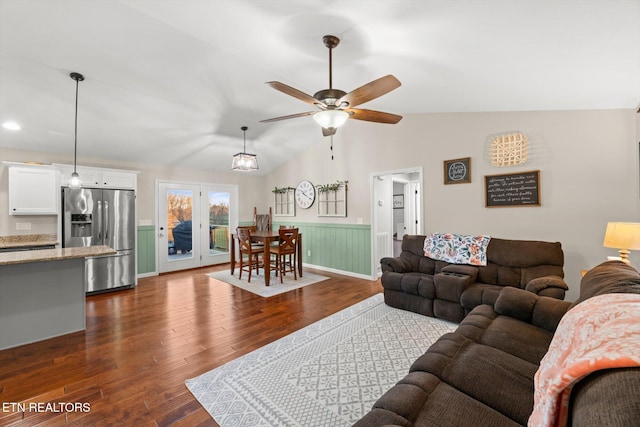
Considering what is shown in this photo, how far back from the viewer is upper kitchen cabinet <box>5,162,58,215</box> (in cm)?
396

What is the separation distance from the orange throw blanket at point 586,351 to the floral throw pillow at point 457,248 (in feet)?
7.92

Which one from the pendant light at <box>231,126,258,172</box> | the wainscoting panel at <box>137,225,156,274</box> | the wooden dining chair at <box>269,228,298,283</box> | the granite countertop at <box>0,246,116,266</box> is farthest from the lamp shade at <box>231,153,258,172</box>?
the wainscoting panel at <box>137,225,156,274</box>

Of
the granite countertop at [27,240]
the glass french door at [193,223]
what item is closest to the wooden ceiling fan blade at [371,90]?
the granite countertop at [27,240]

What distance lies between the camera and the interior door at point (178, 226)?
5723mm

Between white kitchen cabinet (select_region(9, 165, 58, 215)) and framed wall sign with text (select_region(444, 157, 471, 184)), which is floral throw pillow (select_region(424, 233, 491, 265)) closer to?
framed wall sign with text (select_region(444, 157, 471, 184))

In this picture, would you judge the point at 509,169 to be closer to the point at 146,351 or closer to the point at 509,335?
the point at 509,335

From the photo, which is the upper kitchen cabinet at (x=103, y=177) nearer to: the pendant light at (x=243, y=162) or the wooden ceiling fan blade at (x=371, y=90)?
the pendant light at (x=243, y=162)

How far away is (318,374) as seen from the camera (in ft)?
7.30

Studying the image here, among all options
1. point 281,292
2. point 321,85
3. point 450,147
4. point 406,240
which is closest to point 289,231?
point 281,292

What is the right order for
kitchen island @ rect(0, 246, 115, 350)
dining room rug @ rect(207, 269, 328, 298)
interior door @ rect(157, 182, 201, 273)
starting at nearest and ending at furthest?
1. kitchen island @ rect(0, 246, 115, 350)
2. dining room rug @ rect(207, 269, 328, 298)
3. interior door @ rect(157, 182, 201, 273)

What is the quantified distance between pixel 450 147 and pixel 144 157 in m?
5.33

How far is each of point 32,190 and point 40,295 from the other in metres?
2.16

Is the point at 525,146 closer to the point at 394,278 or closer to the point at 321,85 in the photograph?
the point at 394,278

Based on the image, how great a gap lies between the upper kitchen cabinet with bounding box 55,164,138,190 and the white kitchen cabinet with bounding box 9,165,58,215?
187mm
